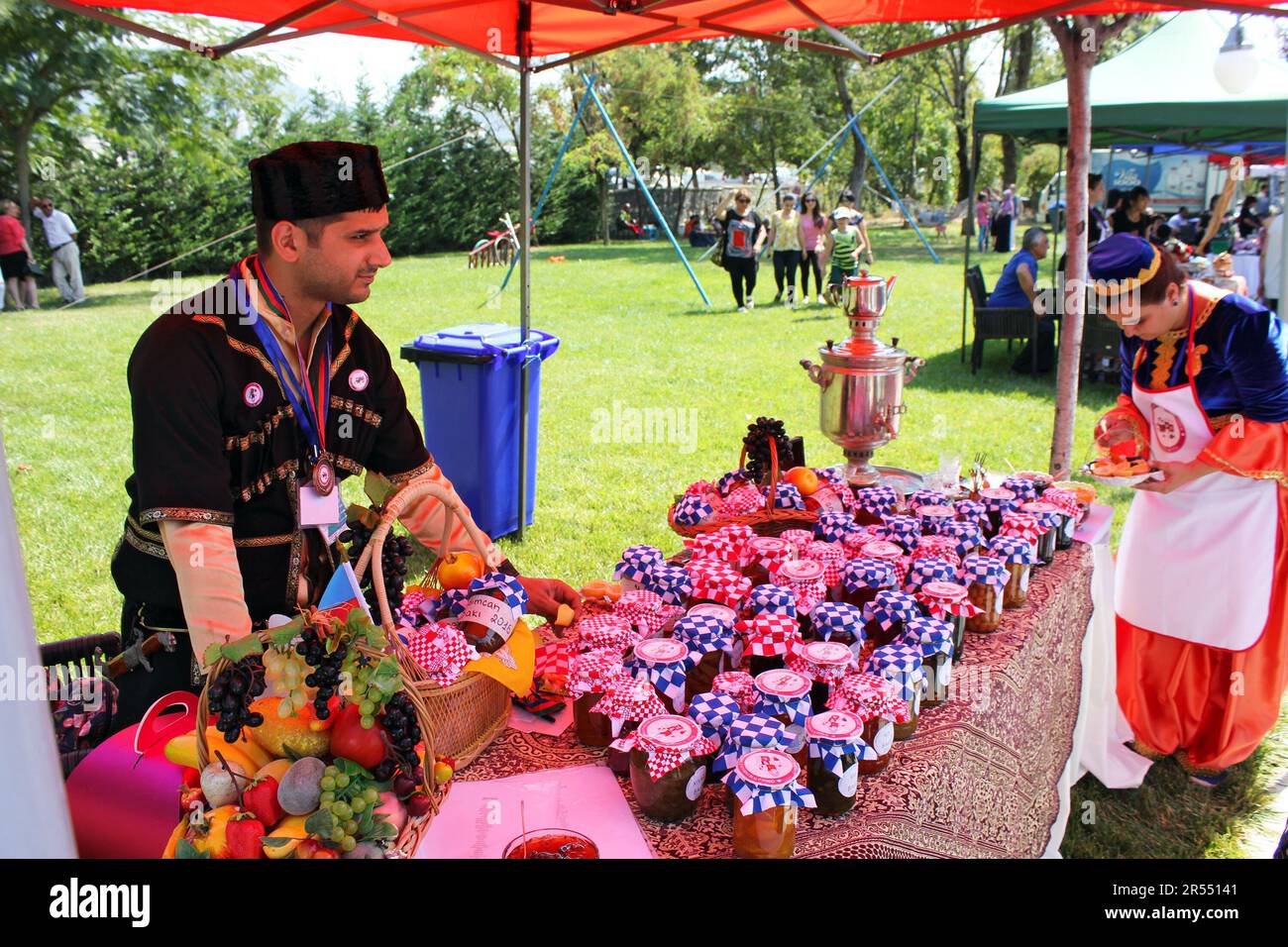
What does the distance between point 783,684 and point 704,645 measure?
0.19 m

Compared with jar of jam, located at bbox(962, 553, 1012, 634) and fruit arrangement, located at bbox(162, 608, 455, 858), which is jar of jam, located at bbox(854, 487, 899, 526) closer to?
jar of jam, located at bbox(962, 553, 1012, 634)

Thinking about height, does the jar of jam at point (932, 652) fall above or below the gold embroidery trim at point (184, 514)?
below

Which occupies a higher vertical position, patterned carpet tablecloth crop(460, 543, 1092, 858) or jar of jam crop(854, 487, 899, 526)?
jar of jam crop(854, 487, 899, 526)

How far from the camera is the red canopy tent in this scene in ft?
10.3

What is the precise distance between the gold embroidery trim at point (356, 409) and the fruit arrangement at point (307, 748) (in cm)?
73

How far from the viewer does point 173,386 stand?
179 centimetres

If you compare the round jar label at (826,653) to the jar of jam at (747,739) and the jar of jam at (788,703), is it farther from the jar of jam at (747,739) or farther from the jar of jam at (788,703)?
the jar of jam at (747,739)

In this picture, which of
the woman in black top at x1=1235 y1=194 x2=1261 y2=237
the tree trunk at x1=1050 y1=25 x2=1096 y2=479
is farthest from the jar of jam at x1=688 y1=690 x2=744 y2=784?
the woman in black top at x1=1235 y1=194 x2=1261 y2=237

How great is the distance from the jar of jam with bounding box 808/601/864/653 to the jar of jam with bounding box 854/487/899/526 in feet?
2.92

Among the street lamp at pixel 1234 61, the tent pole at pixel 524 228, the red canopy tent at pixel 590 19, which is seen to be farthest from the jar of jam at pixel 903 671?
the street lamp at pixel 1234 61

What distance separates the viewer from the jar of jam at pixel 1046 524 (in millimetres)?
2874
